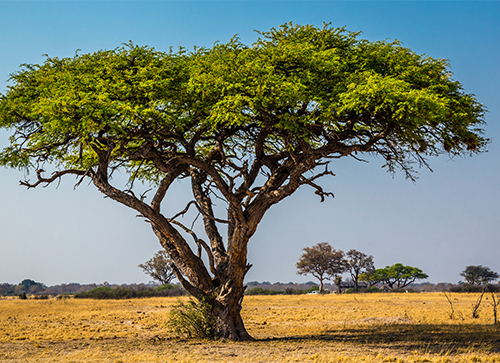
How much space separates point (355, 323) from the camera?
1986cm

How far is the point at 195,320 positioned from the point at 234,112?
672cm

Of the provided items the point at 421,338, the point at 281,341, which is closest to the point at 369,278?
the point at 421,338

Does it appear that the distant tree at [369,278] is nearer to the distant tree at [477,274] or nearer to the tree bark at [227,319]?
the distant tree at [477,274]

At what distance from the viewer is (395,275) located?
232 feet

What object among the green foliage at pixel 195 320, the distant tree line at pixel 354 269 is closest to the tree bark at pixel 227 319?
the green foliage at pixel 195 320

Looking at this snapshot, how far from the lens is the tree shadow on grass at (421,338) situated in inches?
472

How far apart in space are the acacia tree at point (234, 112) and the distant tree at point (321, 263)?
5755cm

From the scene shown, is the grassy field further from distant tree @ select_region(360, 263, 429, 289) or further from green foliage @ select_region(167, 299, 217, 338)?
distant tree @ select_region(360, 263, 429, 289)

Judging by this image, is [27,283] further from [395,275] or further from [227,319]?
[227,319]

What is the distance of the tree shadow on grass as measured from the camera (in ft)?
39.4

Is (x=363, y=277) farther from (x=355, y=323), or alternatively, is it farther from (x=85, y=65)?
(x=85, y=65)

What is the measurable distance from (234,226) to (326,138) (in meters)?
3.97

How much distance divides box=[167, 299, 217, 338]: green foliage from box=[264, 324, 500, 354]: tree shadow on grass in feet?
6.77

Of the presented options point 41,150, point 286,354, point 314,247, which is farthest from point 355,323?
point 314,247
